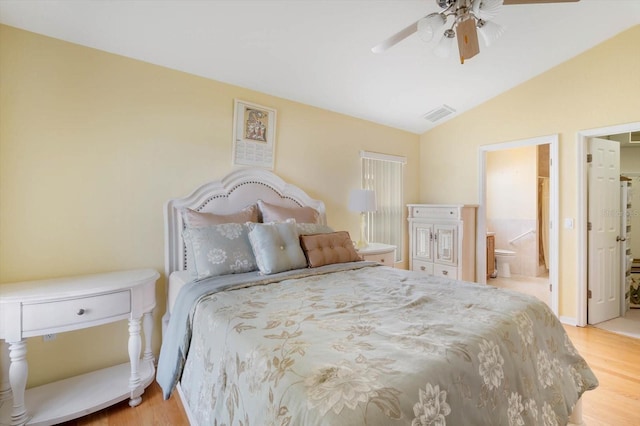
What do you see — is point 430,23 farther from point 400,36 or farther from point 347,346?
point 347,346

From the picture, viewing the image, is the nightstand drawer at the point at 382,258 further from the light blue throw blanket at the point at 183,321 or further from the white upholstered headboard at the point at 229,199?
the light blue throw blanket at the point at 183,321

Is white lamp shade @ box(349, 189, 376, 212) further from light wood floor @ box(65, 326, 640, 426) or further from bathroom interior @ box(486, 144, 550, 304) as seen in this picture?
bathroom interior @ box(486, 144, 550, 304)

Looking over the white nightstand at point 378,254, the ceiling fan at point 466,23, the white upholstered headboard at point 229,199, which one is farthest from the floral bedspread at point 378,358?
the ceiling fan at point 466,23

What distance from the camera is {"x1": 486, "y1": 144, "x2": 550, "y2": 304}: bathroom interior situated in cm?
529

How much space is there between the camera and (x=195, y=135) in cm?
252

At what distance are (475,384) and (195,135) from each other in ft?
8.20

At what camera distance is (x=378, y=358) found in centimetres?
93

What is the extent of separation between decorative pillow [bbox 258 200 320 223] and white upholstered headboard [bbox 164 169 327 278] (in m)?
0.19

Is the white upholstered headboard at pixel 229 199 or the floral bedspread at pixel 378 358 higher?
the white upholstered headboard at pixel 229 199

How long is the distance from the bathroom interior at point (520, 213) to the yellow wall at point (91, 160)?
4.92m

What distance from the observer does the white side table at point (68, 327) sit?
1.53 m

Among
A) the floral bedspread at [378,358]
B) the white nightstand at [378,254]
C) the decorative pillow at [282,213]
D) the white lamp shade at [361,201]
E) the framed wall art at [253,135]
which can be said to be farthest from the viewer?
the white lamp shade at [361,201]

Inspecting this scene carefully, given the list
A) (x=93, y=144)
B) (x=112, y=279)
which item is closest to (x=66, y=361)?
(x=112, y=279)

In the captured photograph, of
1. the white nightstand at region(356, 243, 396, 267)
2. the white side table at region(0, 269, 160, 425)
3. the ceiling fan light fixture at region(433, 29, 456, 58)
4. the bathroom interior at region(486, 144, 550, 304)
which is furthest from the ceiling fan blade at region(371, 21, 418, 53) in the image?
the bathroom interior at region(486, 144, 550, 304)
